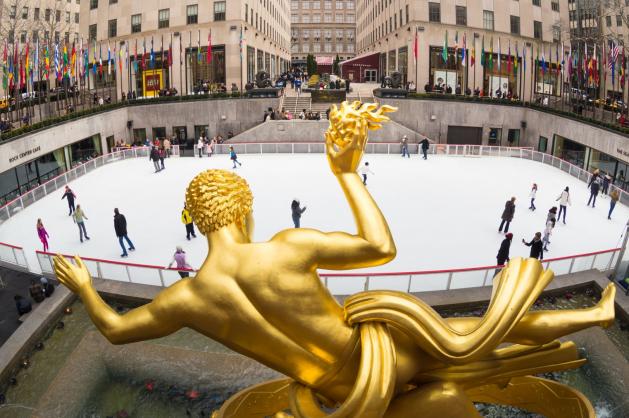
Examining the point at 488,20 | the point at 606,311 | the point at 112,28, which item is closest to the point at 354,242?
the point at 606,311

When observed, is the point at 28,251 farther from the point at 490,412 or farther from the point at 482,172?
the point at 482,172

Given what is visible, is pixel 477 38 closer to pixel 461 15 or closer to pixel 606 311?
pixel 461 15

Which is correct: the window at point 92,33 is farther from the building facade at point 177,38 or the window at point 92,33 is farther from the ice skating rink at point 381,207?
the ice skating rink at point 381,207

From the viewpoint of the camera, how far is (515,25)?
39.1 meters

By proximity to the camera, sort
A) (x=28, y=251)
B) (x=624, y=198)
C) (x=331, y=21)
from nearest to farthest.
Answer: (x=28, y=251), (x=624, y=198), (x=331, y=21)

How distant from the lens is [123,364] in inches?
296

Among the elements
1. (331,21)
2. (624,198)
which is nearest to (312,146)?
(624,198)

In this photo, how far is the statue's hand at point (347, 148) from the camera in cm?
373

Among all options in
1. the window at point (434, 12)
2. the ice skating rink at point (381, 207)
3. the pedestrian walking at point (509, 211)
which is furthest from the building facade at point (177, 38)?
the pedestrian walking at point (509, 211)

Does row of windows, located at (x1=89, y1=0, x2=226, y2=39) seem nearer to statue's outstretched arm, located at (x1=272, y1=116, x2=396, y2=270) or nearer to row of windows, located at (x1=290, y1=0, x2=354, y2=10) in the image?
statue's outstretched arm, located at (x1=272, y1=116, x2=396, y2=270)

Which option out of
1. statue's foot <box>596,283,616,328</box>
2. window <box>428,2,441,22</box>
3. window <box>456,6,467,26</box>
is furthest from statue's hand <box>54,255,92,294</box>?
window <box>456,6,467,26</box>

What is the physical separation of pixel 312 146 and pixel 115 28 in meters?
23.5

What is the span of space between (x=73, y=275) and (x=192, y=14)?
37235 millimetres

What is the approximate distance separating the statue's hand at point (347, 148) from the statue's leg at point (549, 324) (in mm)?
1497
